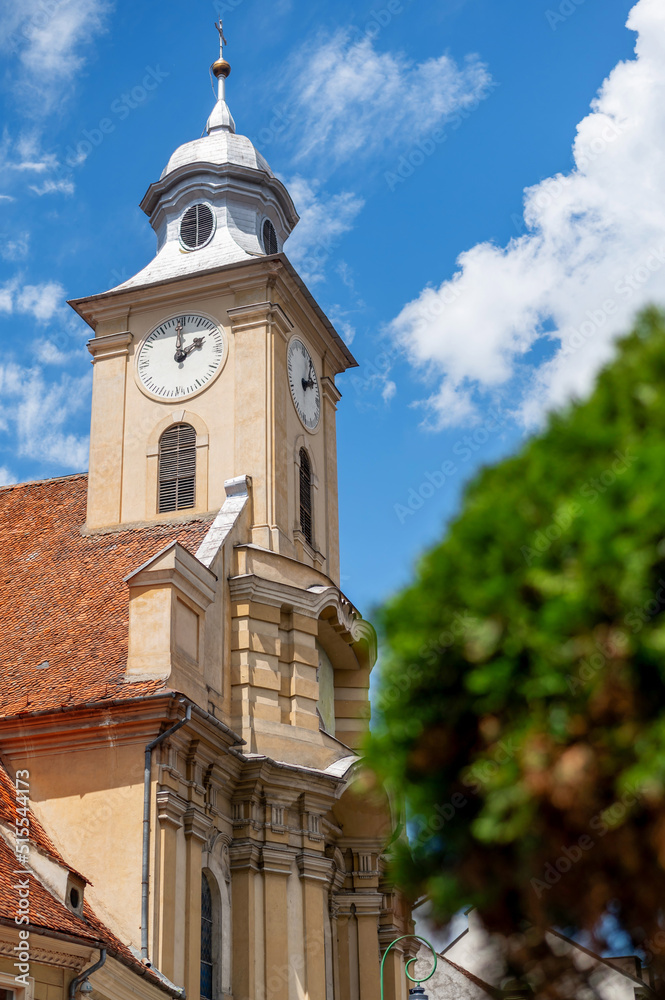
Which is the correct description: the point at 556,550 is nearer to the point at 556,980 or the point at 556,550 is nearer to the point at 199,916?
the point at 556,980

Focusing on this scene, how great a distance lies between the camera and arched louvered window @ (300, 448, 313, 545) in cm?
2727

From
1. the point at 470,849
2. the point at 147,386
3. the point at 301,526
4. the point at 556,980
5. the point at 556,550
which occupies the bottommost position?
the point at 556,980

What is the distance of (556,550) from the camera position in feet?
19.2

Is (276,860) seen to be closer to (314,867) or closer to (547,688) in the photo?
(314,867)

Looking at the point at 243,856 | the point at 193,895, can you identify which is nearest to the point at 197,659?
the point at 243,856

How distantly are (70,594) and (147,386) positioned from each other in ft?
18.7

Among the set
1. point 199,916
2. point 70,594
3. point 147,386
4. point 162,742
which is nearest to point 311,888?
point 199,916

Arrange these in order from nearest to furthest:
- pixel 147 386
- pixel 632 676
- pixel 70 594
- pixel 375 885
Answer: pixel 632 676
pixel 70 594
pixel 375 885
pixel 147 386

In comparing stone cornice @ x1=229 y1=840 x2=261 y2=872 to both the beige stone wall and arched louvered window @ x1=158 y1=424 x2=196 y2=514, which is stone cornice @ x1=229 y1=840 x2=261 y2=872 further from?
arched louvered window @ x1=158 y1=424 x2=196 y2=514

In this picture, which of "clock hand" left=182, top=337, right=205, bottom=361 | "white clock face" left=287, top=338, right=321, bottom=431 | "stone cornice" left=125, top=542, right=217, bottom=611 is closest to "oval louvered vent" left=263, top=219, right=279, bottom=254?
"white clock face" left=287, top=338, right=321, bottom=431

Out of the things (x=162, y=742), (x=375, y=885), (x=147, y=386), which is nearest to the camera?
(x=162, y=742)

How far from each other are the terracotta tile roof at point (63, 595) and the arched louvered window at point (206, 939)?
3878 mm

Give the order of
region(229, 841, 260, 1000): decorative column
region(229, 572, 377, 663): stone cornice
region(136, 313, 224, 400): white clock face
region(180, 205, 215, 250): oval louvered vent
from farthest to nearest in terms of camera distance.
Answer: region(180, 205, 215, 250): oval louvered vent → region(136, 313, 224, 400): white clock face → region(229, 572, 377, 663): stone cornice → region(229, 841, 260, 1000): decorative column

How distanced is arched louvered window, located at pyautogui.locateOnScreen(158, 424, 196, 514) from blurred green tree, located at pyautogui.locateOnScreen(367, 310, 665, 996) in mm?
19582
